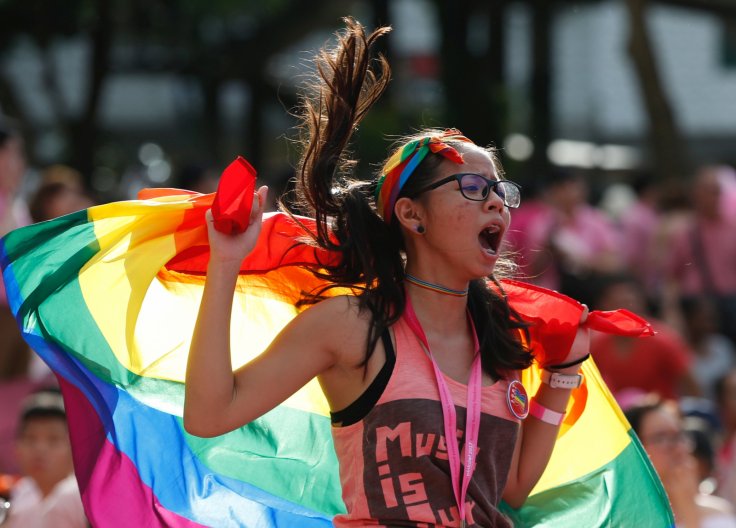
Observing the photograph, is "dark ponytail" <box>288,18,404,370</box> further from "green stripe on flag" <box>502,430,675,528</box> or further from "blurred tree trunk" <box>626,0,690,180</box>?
"blurred tree trunk" <box>626,0,690,180</box>

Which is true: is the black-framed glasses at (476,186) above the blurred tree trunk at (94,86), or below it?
above

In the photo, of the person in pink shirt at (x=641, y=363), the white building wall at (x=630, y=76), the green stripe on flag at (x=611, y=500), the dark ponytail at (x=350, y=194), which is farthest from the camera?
the white building wall at (x=630, y=76)

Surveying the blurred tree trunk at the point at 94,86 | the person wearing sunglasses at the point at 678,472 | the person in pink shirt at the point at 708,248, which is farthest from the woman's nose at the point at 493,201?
the blurred tree trunk at the point at 94,86

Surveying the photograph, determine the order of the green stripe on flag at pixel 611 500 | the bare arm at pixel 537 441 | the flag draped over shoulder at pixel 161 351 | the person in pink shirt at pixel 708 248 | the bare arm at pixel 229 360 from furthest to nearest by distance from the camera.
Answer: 1. the person in pink shirt at pixel 708 248
2. the green stripe on flag at pixel 611 500
3. the bare arm at pixel 537 441
4. the flag draped over shoulder at pixel 161 351
5. the bare arm at pixel 229 360

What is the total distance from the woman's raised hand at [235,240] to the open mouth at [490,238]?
0.51 metres

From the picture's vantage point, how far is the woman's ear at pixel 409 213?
10.4 ft

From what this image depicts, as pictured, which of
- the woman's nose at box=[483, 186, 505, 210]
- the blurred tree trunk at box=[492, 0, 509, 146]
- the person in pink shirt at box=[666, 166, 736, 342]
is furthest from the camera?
the blurred tree trunk at box=[492, 0, 509, 146]

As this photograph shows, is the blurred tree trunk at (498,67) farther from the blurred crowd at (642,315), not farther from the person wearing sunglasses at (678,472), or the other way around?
the person wearing sunglasses at (678,472)

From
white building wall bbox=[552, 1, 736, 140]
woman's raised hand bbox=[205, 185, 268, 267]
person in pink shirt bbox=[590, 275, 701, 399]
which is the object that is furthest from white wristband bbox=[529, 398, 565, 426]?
white building wall bbox=[552, 1, 736, 140]

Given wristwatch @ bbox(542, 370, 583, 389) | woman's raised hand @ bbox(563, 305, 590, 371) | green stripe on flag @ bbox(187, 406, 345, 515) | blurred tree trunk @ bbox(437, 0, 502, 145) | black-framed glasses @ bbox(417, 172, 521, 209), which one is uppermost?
black-framed glasses @ bbox(417, 172, 521, 209)

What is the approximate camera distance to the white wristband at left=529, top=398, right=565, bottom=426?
343 centimetres

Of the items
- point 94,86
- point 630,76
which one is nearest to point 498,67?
point 94,86

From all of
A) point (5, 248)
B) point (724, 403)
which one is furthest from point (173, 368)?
point (724, 403)

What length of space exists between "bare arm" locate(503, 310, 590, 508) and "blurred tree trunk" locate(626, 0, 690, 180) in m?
9.65
